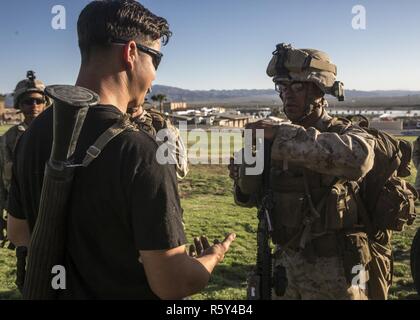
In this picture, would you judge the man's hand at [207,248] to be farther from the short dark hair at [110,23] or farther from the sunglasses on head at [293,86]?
the sunglasses on head at [293,86]

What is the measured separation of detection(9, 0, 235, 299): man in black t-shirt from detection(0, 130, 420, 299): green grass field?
12.3ft

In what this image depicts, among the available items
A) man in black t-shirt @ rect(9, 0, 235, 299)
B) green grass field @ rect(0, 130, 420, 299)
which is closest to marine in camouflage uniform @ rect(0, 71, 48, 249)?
green grass field @ rect(0, 130, 420, 299)

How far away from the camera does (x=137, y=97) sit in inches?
66.6

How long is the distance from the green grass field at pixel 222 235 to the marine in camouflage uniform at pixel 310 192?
224 centimetres

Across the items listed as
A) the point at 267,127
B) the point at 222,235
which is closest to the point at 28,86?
the point at 267,127

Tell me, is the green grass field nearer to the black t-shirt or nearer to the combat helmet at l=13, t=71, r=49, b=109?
the combat helmet at l=13, t=71, r=49, b=109

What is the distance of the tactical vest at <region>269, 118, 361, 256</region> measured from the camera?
2.93 meters

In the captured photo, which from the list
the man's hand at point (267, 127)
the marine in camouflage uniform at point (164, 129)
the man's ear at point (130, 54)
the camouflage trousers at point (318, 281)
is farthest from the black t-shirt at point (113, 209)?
the marine in camouflage uniform at point (164, 129)

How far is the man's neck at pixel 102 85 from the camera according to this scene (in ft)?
5.23

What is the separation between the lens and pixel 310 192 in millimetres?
3029

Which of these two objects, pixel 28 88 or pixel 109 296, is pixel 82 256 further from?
pixel 28 88

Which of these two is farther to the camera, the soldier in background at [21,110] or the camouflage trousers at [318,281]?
the soldier in background at [21,110]

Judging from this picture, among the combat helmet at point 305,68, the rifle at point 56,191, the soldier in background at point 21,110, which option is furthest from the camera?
the soldier in background at point 21,110
